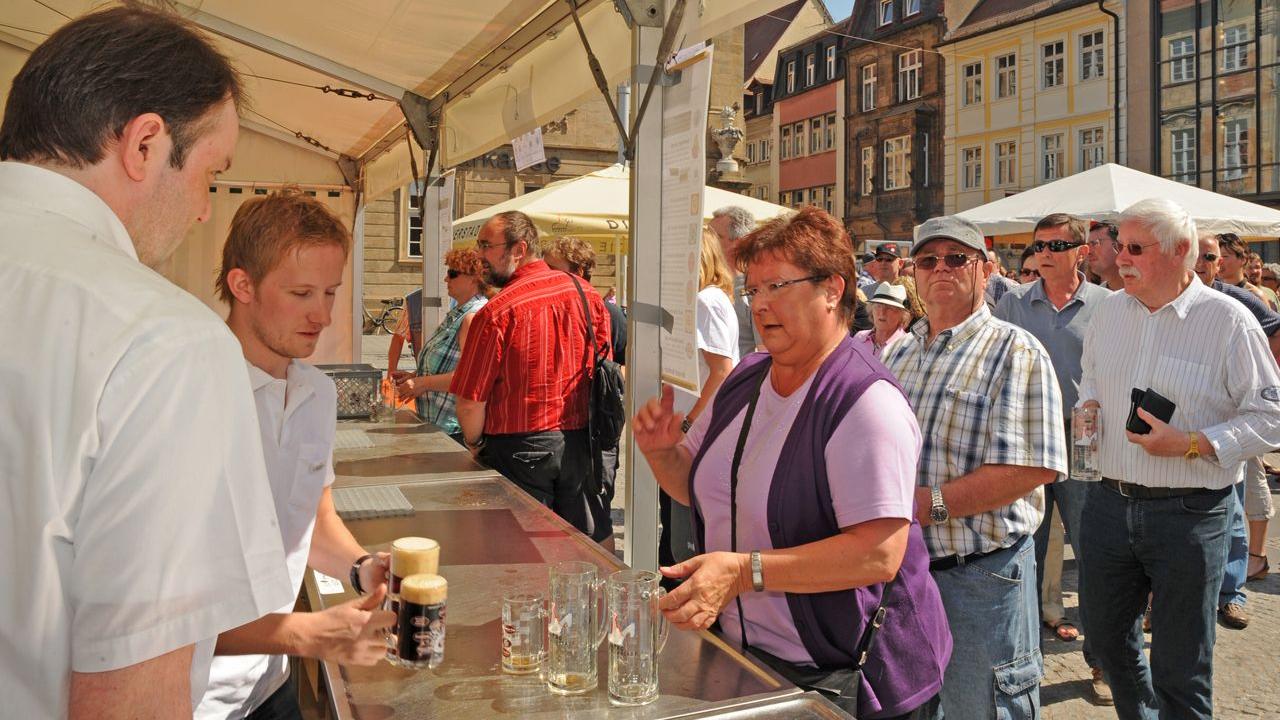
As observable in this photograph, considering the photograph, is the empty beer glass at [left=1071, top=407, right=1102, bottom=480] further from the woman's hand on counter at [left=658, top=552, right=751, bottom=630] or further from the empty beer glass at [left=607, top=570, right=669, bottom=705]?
the empty beer glass at [left=607, top=570, right=669, bottom=705]

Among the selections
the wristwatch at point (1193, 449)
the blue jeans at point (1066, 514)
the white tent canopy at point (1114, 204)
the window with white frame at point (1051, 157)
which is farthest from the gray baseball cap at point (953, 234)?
the window with white frame at point (1051, 157)

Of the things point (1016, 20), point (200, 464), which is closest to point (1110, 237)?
point (200, 464)

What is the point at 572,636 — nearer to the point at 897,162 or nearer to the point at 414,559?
the point at 414,559

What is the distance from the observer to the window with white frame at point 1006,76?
33.0 m

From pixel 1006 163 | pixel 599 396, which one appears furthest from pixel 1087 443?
pixel 1006 163

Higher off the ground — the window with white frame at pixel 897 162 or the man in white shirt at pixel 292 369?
the window with white frame at pixel 897 162

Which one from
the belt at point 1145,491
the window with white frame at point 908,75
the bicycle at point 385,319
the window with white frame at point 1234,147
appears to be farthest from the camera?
the window with white frame at point 908,75

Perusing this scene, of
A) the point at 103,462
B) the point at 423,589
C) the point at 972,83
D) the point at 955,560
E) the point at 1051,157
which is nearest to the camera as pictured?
the point at 103,462

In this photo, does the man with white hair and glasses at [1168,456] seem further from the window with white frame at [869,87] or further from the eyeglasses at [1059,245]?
the window with white frame at [869,87]

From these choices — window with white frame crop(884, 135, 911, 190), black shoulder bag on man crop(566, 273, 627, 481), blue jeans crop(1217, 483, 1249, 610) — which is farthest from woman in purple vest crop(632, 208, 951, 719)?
window with white frame crop(884, 135, 911, 190)

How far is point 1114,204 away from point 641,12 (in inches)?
233

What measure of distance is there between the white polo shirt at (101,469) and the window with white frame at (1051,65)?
114ft

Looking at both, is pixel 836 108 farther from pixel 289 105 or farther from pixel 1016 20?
pixel 289 105

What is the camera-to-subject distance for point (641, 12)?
283cm
